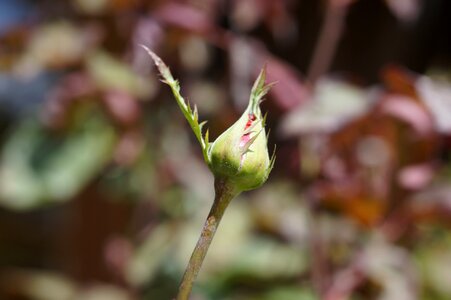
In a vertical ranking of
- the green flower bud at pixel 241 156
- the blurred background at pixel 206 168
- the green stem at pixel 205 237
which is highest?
the blurred background at pixel 206 168

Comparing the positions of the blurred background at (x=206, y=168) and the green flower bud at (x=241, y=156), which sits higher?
the blurred background at (x=206, y=168)

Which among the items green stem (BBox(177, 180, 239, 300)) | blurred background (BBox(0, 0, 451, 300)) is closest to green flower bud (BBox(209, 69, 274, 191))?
green stem (BBox(177, 180, 239, 300))

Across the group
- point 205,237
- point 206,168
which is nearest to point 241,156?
point 205,237

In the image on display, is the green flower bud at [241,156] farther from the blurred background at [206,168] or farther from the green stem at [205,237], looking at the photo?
the blurred background at [206,168]

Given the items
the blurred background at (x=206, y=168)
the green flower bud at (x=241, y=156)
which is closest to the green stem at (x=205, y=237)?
the green flower bud at (x=241, y=156)

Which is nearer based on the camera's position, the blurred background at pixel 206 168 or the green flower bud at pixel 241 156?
the green flower bud at pixel 241 156

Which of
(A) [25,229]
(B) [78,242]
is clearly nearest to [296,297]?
(B) [78,242]

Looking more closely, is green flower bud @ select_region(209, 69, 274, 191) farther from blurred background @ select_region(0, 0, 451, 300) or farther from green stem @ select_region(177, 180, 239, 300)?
blurred background @ select_region(0, 0, 451, 300)

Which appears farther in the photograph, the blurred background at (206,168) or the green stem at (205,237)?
the blurred background at (206,168)
